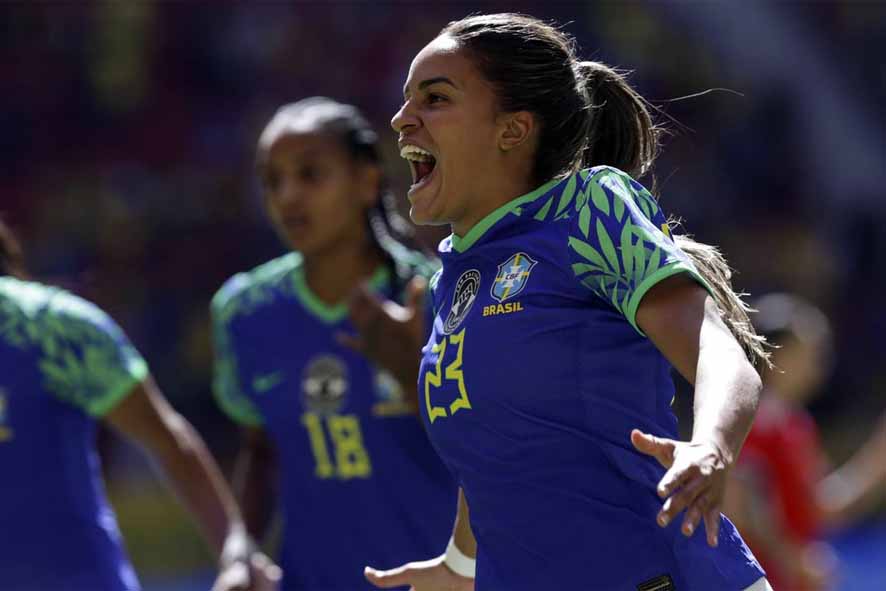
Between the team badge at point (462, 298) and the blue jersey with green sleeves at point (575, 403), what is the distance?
35 mm

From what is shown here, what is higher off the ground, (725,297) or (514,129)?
(514,129)

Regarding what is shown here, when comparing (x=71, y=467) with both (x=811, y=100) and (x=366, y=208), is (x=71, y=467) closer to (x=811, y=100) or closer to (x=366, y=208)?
(x=366, y=208)

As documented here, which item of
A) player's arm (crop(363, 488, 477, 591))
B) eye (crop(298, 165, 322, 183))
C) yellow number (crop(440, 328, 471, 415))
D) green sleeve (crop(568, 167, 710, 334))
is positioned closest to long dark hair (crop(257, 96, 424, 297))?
eye (crop(298, 165, 322, 183))

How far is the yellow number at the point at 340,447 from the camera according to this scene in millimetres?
4324

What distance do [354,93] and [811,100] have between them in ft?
19.3

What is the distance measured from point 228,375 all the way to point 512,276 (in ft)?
7.42

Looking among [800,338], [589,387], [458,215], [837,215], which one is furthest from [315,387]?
[837,215]

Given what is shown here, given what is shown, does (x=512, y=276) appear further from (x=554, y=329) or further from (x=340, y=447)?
(x=340, y=447)

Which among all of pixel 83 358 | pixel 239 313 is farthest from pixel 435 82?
pixel 239 313

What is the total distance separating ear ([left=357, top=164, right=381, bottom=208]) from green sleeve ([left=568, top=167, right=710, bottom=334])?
2.09 m

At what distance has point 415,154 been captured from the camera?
2816 millimetres

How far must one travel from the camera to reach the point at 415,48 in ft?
49.1

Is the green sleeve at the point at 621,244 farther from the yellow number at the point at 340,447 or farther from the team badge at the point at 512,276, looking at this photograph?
the yellow number at the point at 340,447

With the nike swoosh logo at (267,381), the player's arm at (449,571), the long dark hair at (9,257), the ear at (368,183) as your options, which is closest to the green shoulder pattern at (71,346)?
the long dark hair at (9,257)
